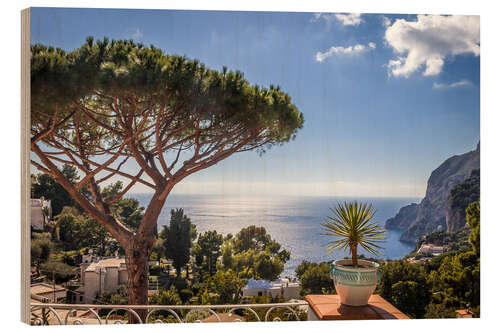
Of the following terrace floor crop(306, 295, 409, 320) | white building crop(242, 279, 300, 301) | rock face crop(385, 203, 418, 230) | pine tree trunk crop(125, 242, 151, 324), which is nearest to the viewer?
terrace floor crop(306, 295, 409, 320)

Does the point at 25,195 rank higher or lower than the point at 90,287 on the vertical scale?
higher

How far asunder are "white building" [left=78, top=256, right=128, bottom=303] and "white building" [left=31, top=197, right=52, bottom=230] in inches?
24.2

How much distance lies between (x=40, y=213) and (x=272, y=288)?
2.83 m

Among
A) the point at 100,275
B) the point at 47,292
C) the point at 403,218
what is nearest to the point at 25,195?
the point at 47,292

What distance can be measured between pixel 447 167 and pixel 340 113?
5.03 feet

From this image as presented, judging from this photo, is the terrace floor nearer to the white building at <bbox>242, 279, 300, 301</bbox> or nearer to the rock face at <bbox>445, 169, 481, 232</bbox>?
the white building at <bbox>242, 279, 300, 301</bbox>

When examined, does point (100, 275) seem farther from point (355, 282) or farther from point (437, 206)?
point (437, 206)

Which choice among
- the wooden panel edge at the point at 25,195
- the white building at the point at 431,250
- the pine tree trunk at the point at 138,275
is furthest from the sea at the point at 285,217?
the wooden panel edge at the point at 25,195

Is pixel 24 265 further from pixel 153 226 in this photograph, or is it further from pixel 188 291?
pixel 188 291

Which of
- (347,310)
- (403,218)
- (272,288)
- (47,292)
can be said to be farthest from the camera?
(403,218)

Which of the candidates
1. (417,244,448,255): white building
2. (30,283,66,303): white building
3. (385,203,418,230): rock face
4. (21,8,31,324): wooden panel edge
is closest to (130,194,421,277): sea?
(385,203,418,230): rock face

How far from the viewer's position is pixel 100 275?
14.9 ft

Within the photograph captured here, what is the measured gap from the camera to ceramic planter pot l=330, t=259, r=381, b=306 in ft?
13.7

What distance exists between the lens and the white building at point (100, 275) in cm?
450
